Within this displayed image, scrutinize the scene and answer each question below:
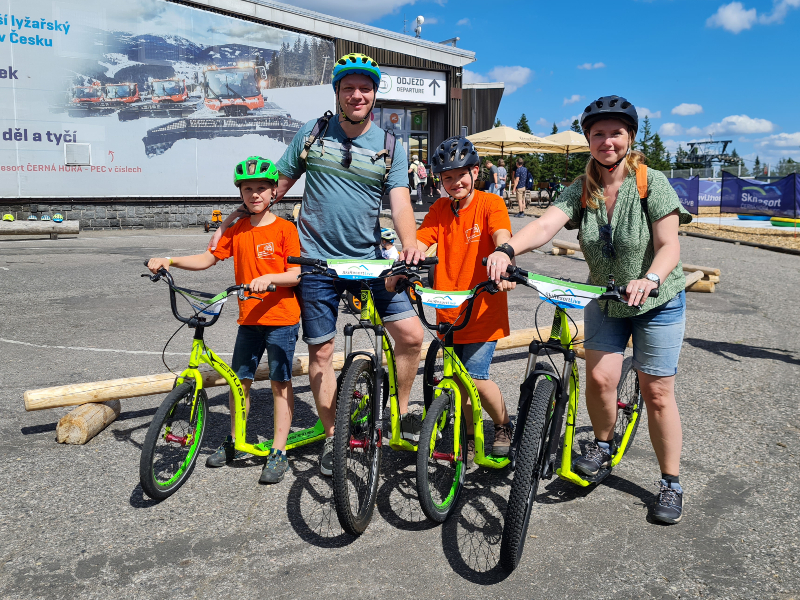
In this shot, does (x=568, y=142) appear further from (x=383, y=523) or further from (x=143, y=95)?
(x=383, y=523)

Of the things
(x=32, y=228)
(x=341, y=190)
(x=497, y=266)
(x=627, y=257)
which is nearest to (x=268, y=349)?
(x=341, y=190)

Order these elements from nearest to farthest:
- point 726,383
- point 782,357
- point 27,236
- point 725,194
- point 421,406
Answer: point 421,406, point 726,383, point 782,357, point 27,236, point 725,194

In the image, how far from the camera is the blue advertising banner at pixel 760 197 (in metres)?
22.0

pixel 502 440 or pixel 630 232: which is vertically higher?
pixel 630 232

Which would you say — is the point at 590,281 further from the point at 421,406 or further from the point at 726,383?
the point at 726,383

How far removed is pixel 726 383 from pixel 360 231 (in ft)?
13.4

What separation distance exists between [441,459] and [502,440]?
2.42 ft

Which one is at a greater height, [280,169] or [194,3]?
[194,3]

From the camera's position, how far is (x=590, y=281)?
3939mm

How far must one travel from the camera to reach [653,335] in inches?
139

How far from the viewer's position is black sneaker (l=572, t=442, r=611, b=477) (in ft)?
12.3

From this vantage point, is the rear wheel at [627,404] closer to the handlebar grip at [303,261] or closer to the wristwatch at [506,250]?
the wristwatch at [506,250]

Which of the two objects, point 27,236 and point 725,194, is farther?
point 725,194

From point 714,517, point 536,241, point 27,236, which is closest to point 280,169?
point 536,241
